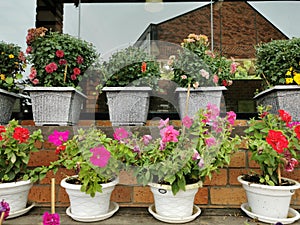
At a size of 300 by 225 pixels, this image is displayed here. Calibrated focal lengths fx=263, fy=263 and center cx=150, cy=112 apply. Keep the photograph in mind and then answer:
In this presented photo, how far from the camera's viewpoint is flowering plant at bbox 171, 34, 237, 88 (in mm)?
1444

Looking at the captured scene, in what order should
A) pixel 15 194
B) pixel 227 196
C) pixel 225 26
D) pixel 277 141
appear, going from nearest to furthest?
→ pixel 277 141 < pixel 15 194 < pixel 227 196 < pixel 225 26

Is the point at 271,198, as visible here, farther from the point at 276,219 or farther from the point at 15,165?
the point at 15,165

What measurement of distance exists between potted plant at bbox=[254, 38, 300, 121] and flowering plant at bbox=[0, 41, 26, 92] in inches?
54.9

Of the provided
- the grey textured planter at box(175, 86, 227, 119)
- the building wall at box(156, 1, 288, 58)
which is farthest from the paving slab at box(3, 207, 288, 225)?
the building wall at box(156, 1, 288, 58)

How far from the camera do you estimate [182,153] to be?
1.07 metres

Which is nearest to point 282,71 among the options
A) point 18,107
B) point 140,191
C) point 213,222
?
point 213,222

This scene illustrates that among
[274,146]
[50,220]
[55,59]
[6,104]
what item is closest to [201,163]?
[274,146]

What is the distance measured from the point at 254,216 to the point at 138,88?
2.67 ft

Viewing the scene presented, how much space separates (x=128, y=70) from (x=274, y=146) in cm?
83

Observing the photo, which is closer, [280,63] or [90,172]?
[90,172]

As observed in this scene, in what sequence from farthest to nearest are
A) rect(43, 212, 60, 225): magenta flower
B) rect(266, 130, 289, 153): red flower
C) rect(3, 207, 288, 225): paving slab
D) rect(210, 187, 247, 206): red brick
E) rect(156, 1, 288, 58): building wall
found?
rect(156, 1, 288, 58): building wall
rect(210, 187, 247, 206): red brick
rect(3, 207, 288, 225): paving slab
rect(266, 130, 289, 153): red flower
rect(43, 212, 60, 225): magenta flower

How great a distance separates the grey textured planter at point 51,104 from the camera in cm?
137

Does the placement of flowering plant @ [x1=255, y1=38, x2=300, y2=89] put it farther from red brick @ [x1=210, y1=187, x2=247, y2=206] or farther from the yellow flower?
red brick @ [x1=210, y1=187, x2=247, y2=206]

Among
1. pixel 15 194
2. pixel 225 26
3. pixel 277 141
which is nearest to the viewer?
pixel 277 141
